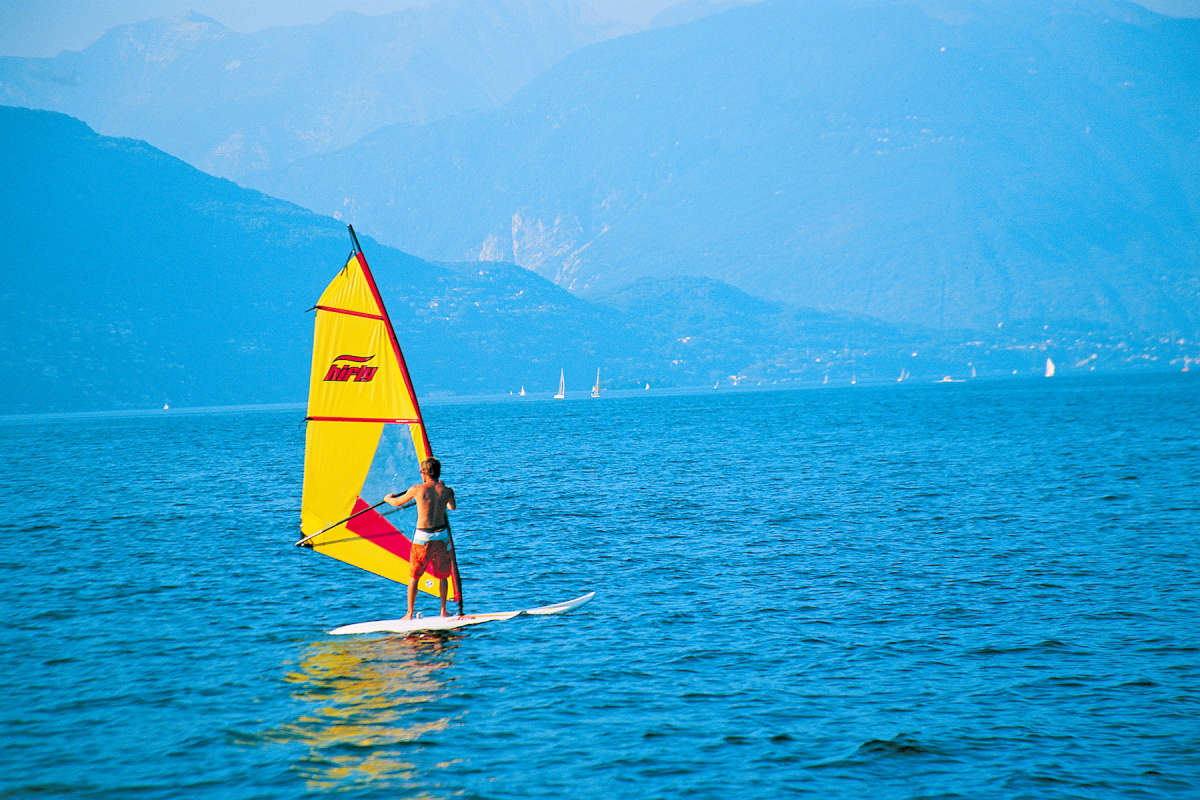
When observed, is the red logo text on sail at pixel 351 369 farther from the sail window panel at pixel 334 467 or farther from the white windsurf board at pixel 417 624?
the white windsurf board at pixel 417 624

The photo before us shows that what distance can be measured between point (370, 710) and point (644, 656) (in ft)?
20.0

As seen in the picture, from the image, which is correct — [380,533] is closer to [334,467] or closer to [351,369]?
[334,467]

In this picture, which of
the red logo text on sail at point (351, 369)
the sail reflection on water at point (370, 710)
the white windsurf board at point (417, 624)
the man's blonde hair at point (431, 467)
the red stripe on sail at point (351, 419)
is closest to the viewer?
the sail reflection on water at point (370, 710)

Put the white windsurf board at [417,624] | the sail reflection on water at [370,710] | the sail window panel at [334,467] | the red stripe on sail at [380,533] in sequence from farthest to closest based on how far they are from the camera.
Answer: the white windsurf board at [417,624] → the red stripe on sail at [380,533] → the sail window panel at [334,467] → the sail reflection on water at [370,710]

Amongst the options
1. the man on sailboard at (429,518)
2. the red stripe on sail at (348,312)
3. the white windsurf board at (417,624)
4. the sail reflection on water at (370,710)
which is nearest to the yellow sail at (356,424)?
the red stripe on sail at (348,312)

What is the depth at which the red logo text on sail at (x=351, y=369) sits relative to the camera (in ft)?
75.9

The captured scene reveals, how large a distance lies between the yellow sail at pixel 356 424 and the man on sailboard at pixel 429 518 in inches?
14.5

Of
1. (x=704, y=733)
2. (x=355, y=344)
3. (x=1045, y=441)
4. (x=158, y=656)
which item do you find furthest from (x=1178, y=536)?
(x=1045, y=441)

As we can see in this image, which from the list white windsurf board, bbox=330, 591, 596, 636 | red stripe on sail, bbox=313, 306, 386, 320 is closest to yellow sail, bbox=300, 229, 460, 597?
red stripe on sail, bbox=313, 306, 386, 320

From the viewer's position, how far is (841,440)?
103m

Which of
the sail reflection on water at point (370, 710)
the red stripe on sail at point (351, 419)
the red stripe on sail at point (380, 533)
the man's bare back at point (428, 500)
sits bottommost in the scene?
the sail reflection on water at point (370, 710)

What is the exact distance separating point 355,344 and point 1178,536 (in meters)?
29.6

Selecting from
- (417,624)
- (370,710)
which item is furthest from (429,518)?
(370,710)

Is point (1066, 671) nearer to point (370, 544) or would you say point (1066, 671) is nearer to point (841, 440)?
point (370, 544)
